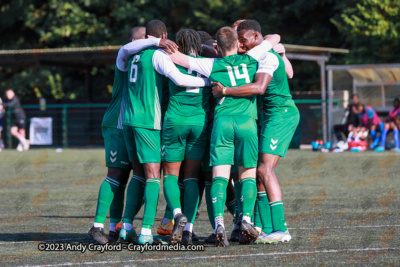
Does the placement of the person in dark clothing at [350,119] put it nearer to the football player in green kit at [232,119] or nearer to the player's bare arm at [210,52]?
the player's bare arm at [210,52]

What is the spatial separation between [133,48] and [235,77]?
1.02 metres

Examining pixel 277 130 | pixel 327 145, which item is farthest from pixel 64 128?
pixel 277 130

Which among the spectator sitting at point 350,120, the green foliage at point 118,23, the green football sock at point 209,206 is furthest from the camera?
the green foliage at point 118,23

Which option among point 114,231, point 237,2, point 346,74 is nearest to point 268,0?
point 237,2

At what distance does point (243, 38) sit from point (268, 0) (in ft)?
98.7

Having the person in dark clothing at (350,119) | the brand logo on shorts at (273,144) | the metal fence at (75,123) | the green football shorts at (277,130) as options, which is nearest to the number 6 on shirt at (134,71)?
the green football shorts at (277,130)

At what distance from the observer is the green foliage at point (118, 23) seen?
1387 inches

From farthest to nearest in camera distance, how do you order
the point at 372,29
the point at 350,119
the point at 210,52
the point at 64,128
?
the point at 372,29 < the point at 64,128 < the point at 350,119 < the point at 210,52

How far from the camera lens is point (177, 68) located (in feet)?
23.0

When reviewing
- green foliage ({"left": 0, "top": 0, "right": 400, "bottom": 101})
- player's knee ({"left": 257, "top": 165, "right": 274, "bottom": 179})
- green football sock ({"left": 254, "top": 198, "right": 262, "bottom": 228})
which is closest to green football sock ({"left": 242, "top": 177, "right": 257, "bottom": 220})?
player's knee ({"left": 257, "top": 165, "right": 274, "bottom": 179})

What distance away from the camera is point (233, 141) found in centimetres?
702

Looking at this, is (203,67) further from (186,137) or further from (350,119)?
(350,119)

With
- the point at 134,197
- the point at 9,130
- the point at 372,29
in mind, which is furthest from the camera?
the point at 9,130

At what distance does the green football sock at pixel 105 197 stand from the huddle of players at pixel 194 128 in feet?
0.03
